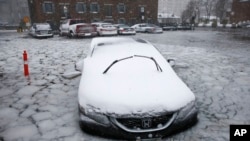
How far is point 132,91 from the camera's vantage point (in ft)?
11.1

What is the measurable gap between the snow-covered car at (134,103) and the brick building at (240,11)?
52839 millimetres

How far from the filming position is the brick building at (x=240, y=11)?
158 ft

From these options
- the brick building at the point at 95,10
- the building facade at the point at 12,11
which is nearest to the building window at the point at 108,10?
the brick building at the point at 95,10

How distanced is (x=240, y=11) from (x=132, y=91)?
180 feet

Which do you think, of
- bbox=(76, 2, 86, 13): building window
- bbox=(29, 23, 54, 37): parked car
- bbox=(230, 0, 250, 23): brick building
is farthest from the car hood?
bbox=(230, 0, 250, 23): brick building

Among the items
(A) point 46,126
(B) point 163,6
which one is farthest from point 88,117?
(B) point 163,6

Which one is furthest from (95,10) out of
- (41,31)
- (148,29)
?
(41,31)

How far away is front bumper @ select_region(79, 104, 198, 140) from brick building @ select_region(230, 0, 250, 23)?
53.2 metres

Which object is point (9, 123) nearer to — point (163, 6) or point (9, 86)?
point (9, 86)

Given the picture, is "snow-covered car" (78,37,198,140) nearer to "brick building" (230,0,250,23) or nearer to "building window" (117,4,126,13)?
"building window" (117,4,126,13)

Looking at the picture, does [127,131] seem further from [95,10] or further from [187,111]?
[95,10]

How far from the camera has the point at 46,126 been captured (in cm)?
368

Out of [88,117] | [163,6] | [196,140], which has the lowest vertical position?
[196,140]

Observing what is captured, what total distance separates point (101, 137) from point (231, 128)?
2085 millimetres
